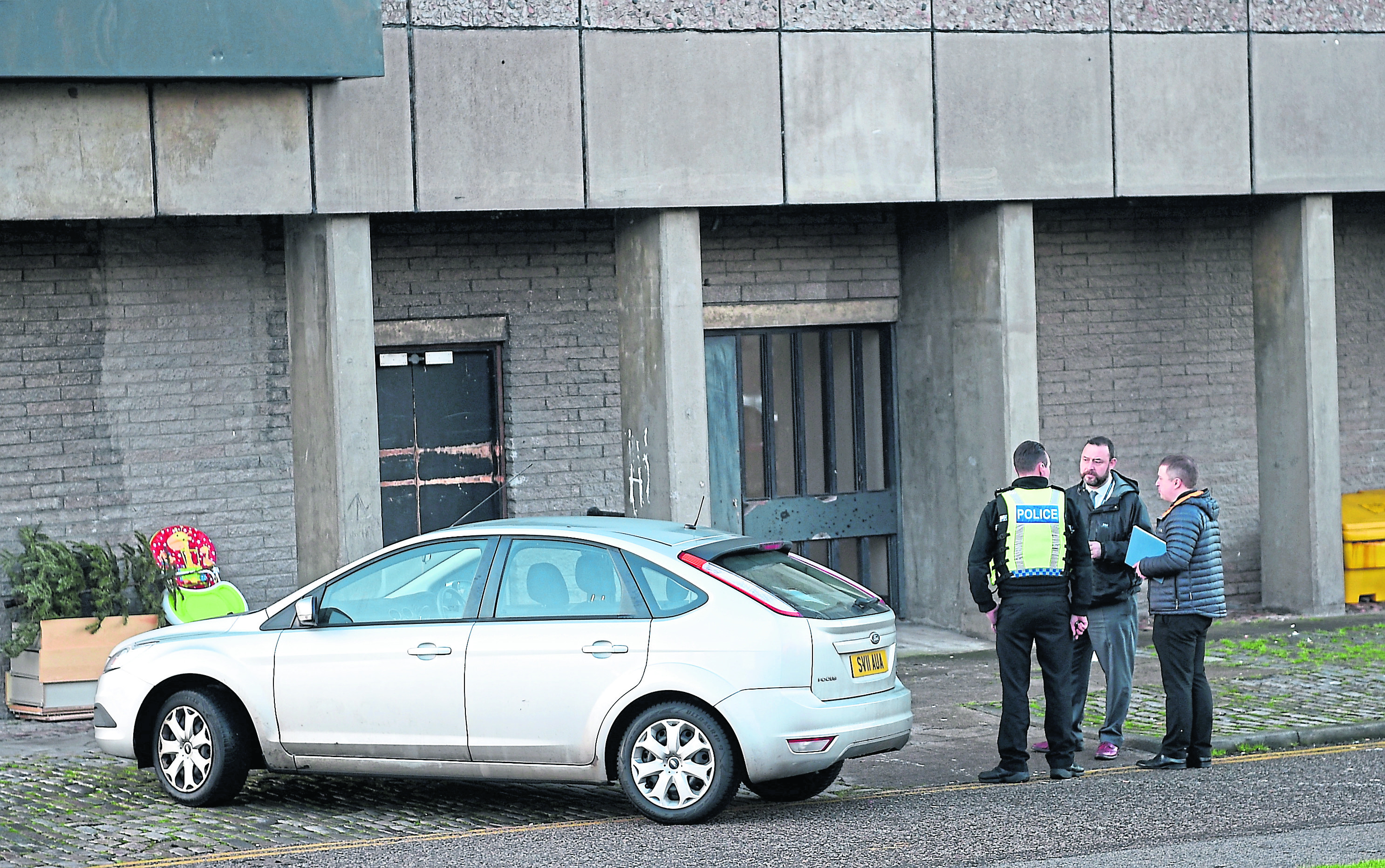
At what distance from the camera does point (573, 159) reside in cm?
1327

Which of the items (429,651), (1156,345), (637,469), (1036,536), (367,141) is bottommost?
(429,651)

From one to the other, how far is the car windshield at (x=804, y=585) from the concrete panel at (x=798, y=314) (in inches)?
265

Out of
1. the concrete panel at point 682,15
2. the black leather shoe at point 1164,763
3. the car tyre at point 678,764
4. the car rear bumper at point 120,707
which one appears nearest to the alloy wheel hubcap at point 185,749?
the car rear bumper at point 120,707

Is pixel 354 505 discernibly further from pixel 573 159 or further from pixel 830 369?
pixel 830 369

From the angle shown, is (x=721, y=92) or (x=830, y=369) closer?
(x=721, y=92)

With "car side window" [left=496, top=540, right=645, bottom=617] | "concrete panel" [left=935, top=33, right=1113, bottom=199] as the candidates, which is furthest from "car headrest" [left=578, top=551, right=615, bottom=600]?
"concrete panel" [left=935, top=33, right=1113, bottom=199]

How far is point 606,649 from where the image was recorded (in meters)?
8.05

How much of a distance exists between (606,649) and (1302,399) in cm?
955

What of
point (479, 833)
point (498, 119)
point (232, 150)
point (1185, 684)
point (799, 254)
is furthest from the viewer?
point (799, 254)

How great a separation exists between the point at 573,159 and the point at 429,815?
6.20 meters

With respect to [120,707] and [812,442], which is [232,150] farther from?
[812,442]

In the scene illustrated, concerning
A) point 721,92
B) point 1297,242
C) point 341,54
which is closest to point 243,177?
point 341,54

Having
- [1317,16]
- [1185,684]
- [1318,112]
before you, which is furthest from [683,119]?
[1185,684]

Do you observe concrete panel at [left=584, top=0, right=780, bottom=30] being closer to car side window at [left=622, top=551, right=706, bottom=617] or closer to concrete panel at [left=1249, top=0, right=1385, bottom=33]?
concrete panel at [left=1249, top=0, right=1385, bottom=33]
